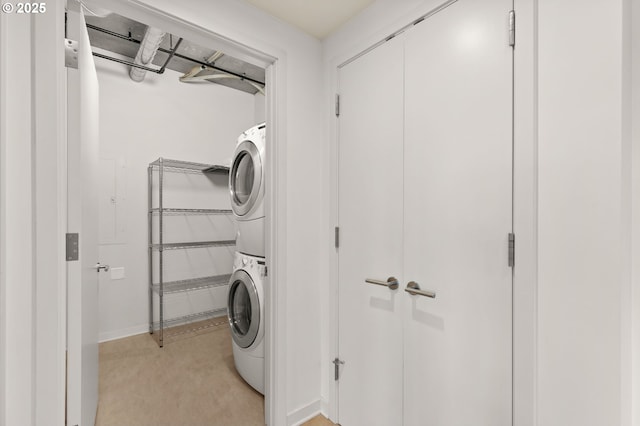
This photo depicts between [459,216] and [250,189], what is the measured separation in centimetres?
145

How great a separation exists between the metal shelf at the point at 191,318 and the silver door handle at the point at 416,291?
8.85 ft

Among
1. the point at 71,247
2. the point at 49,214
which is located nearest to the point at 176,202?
the point at 71,247

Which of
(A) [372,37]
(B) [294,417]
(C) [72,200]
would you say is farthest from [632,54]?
(B) [294,417]

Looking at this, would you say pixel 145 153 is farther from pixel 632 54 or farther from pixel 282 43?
pixel 632 54

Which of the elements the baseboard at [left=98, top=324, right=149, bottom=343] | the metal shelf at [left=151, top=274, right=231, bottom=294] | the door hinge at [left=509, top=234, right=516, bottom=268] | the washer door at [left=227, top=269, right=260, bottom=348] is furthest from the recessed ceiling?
the baseboard at [left=98, top=324, right=149, bottom=343]

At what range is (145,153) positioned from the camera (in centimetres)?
308

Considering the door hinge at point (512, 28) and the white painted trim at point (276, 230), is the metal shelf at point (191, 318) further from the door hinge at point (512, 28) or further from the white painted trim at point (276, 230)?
the door hinge at point (512, 28)

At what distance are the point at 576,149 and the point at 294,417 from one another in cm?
185

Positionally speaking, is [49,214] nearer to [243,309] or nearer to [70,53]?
[70,53]

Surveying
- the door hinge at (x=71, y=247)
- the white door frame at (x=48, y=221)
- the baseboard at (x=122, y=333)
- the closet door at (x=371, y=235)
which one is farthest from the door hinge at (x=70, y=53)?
the baseboard at (x=122, y=333)

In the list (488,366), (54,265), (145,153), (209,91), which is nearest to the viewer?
(54,265)

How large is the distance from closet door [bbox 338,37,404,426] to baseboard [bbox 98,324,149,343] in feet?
7.83

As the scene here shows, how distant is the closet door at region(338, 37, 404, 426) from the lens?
1459 millimetres

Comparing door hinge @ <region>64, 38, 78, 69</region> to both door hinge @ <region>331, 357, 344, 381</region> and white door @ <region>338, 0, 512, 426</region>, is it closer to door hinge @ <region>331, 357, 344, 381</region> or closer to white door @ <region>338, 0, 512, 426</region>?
white door @ <region>338, 0, 512, 426</region>
